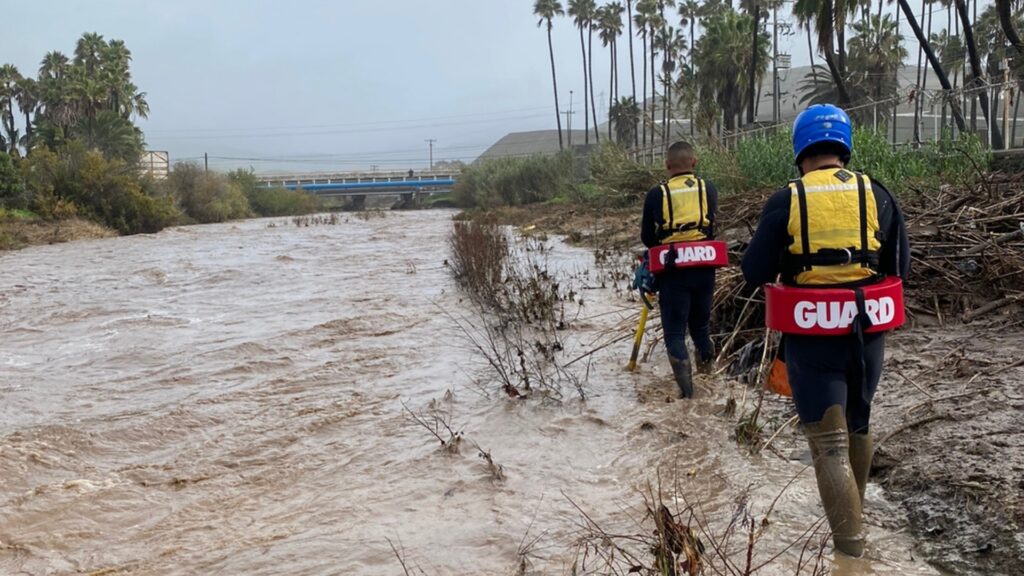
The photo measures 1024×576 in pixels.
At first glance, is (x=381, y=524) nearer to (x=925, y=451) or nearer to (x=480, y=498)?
(x=480, y=498)

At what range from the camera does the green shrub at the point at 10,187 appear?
109ft

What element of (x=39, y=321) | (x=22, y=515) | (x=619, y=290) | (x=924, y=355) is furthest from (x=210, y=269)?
(x=924, y=355)

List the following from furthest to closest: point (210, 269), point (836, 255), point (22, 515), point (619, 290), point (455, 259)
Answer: point (210, 269) → point (455, 259) → point (619, 290) → point (22, 515) → point (836, 255)

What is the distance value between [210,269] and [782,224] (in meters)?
17.1

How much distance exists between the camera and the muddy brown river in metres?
3.82

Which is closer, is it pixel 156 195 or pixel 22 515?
pixel 22 515

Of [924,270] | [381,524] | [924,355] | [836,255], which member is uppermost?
[836,255]

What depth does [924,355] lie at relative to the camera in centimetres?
561

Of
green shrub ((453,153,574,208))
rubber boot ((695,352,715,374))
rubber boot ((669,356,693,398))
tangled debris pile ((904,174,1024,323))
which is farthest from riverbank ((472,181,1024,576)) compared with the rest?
green shrub ((453,153,574,208))

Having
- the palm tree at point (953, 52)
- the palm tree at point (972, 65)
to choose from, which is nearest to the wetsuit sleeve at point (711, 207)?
the palm tree at point (972, 65)

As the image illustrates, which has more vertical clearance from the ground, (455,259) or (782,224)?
(782,224)

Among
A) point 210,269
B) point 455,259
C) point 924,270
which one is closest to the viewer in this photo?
point 924,270

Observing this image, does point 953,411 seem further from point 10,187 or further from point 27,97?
point 27,97

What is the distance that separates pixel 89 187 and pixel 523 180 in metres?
23.0
